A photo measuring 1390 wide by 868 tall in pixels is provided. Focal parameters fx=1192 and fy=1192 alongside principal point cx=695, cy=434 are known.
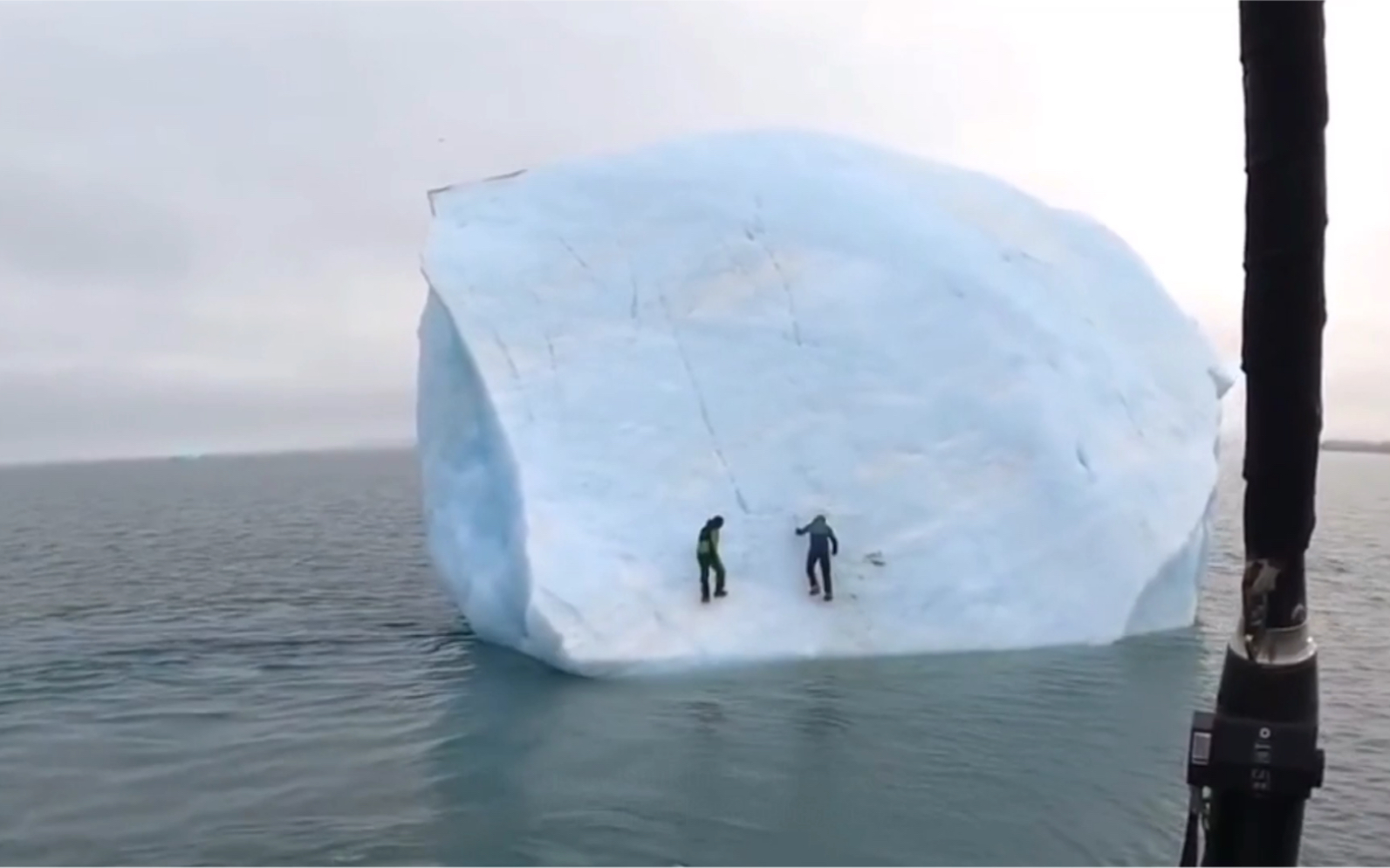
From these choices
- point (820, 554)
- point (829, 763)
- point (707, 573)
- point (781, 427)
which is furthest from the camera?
point (781, 427)

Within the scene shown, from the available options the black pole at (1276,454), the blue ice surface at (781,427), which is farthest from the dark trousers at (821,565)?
the black pole at (1276,454)

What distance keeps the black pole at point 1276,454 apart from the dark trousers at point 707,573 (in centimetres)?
864

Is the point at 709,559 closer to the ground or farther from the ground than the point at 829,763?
farther from the ground

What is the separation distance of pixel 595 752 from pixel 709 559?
2.92m

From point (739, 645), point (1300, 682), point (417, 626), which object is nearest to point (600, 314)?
point (739, 645)

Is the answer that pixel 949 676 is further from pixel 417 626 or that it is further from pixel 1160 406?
pixel 417 626

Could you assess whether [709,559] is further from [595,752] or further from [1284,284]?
[1284,284]

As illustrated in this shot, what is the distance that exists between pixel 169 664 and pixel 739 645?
6.43m

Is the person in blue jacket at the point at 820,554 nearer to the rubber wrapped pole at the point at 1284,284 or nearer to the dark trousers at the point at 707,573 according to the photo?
the dark trousers at the point at 707,573

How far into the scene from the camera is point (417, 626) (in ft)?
49.6

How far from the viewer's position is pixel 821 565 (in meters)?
11.7

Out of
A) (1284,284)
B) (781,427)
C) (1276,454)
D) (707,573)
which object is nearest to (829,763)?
(707,573)

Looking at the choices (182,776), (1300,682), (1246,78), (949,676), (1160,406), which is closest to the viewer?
(1246,78)

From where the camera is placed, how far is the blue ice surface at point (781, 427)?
11.6 metres
